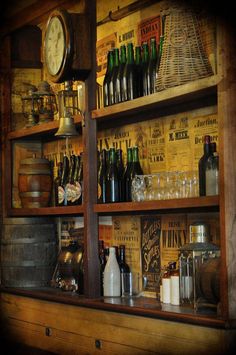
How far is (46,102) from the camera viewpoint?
4945 mm

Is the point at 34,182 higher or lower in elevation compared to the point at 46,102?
lower

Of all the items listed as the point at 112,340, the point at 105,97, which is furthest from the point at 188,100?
the point at 112,340

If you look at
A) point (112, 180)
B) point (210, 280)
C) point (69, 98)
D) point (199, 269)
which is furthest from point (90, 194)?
point (210, 280)

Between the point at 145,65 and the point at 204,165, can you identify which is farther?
the point at 145,65

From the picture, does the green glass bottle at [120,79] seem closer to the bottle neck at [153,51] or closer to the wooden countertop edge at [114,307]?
the bottle neck at [153,51]

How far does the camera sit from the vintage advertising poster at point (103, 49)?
448 cm

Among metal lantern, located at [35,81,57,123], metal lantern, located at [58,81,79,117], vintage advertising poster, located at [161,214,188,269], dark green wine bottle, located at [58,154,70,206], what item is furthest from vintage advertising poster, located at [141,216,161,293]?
metal lantern, located at [35,81,57,123]

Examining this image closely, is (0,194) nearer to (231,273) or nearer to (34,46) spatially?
(34,46)

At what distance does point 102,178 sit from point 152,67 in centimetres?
78

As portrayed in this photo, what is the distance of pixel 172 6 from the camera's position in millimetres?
3721

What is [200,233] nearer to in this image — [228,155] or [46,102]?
[228,155]

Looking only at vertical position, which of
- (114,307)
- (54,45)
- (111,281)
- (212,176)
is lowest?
(114,307)

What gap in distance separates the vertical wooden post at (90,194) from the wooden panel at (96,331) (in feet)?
0.63

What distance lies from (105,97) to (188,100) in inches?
25.4
